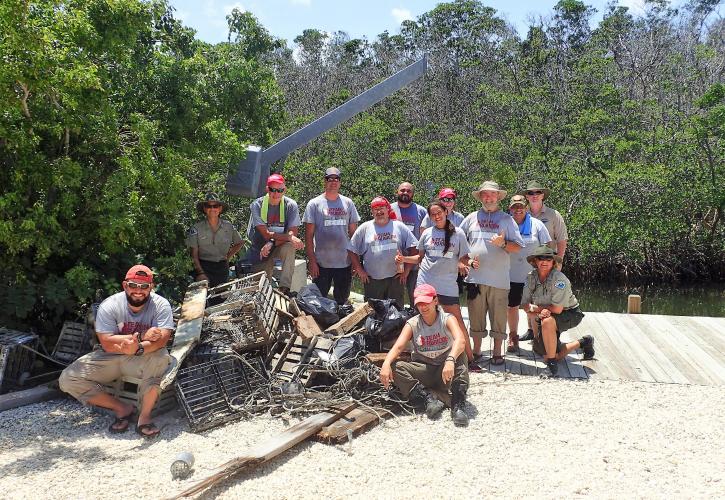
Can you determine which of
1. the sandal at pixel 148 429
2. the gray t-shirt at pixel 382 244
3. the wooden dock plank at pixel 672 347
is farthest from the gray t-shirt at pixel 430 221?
the sandal at pixel 148 429

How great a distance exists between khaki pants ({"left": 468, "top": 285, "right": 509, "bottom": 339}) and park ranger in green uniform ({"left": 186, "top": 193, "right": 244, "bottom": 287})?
261 centimetres

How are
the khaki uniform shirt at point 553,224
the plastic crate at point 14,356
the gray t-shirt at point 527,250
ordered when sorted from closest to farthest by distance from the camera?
the plastic crate at point 14,356, the gray t-shirt at point 527,250, the khaki uniform shirt at point 553,224

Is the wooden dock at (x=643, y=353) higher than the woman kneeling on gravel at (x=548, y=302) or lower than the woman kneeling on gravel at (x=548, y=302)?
lower

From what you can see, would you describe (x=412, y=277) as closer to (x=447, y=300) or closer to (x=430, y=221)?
(x=430, y=221)

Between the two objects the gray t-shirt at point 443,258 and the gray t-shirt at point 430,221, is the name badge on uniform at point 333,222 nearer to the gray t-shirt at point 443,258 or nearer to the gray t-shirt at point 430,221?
the gray t-shirt at point 430,221

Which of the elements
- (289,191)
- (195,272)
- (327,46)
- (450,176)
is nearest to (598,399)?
(195,272)

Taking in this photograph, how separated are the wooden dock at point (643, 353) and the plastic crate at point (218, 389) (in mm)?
2419

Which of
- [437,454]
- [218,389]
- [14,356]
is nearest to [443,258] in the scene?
[437,454]

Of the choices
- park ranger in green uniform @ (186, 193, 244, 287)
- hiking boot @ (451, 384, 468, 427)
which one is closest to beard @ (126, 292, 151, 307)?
park ranger in green uniform @ (186, 193, 244, 287)

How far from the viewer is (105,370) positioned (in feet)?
16.5

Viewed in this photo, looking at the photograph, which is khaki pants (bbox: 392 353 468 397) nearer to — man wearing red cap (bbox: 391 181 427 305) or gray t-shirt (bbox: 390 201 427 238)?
man wearing red cap (bbox: 391 181 427 305)

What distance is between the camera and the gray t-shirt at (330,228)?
22.8 ft

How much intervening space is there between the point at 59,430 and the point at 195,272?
2.41 meters

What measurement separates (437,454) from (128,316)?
8.61 ft
